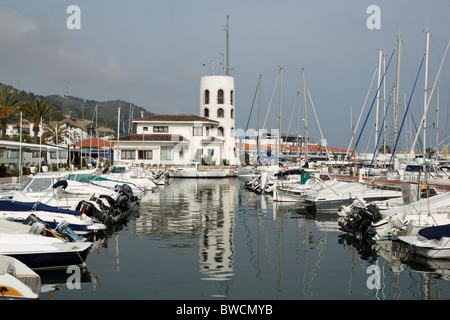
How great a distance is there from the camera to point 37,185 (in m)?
23.9

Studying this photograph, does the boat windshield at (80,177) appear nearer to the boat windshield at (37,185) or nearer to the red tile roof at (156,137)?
the boat windshield at (37,185)

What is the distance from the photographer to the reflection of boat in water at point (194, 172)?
64250mm

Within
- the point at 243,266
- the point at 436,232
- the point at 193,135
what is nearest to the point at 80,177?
the point at 243,266

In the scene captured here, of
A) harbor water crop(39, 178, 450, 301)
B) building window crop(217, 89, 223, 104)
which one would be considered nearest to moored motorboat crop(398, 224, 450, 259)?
harbor water crop(39, 178, 450, 301)

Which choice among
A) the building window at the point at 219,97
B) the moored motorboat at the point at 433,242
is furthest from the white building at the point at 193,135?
the moored motorboat at the point at 433,242

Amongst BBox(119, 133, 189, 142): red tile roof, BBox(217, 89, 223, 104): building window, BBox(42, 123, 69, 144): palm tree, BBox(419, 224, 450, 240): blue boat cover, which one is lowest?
BBox(419, 224, 450, 240): blue boat cover

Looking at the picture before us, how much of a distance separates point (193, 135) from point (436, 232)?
6124cm

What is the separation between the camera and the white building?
71062mm

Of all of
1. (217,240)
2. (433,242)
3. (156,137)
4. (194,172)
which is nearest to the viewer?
(433,242)

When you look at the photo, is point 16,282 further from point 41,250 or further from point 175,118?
point 175,118

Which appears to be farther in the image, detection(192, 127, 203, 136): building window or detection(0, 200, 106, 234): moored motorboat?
detection(192, 127, 203, 136): building window

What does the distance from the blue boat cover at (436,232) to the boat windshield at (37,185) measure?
1735 cm

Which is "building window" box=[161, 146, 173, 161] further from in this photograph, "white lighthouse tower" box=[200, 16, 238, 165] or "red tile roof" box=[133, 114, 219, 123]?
"white lighthouse tower" box=[200, 16, 238, 165]
